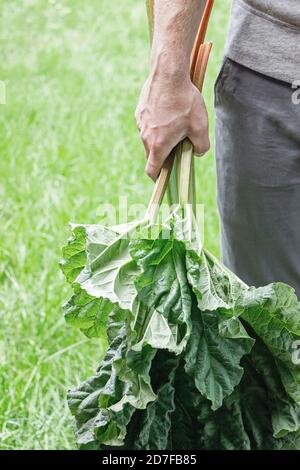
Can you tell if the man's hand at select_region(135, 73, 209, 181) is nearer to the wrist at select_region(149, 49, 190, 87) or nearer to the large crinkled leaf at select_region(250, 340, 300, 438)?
the wrist at select_region(149, 49, 190, 87)

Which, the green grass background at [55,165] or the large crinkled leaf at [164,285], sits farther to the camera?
the green grass background at [55,165]

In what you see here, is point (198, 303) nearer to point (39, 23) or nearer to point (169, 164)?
point (169, 164)

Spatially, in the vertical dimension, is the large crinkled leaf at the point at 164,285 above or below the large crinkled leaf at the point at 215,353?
above

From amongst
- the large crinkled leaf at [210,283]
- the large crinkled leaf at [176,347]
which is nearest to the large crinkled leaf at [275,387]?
the large crinkled leaf at [176,347]

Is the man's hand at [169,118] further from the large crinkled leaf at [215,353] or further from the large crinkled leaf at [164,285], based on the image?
the large crinkled leaf at [215,353]

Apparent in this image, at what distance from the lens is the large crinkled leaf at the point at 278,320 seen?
1.81 m

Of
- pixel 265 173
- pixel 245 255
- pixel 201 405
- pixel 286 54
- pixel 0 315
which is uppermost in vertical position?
pixel 286 54

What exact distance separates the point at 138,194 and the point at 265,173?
6.95 ft

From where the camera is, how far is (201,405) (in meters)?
1.87

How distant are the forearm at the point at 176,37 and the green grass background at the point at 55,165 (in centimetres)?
131

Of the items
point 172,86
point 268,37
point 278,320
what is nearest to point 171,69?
point 172,86

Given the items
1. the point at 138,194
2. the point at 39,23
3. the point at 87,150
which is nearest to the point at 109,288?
the point at 138,194
